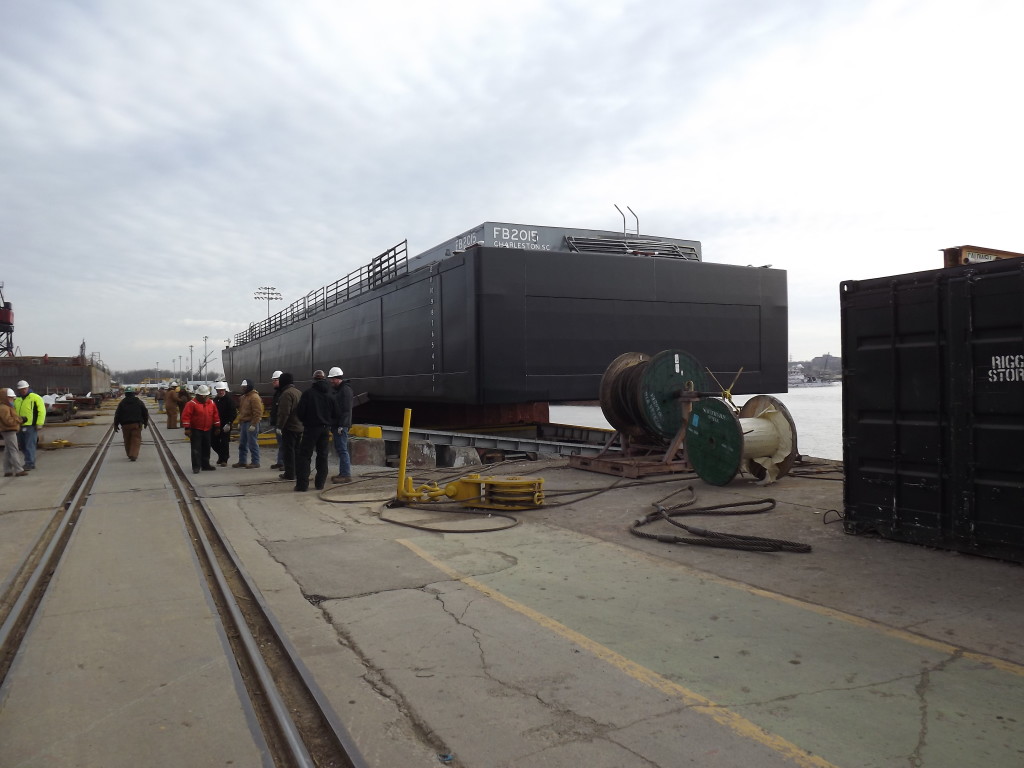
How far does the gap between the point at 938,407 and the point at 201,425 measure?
39.0 ft

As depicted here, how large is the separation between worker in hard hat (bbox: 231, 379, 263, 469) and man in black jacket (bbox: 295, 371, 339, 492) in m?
3.43

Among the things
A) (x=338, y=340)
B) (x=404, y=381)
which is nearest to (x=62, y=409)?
(x=338, y=340)

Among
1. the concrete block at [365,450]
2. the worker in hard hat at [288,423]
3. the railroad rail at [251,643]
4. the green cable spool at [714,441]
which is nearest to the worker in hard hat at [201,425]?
the worker in hard hat at [288,423]

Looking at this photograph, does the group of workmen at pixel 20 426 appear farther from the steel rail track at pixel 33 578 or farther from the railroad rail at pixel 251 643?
the railroad rail at pixel 251 643

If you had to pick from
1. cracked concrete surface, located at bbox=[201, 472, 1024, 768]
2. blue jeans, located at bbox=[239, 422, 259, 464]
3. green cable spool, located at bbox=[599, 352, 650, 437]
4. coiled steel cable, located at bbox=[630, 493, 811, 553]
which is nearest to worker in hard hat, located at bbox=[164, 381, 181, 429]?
blue jeans, located at bbox=[239, 422, 259, 464]

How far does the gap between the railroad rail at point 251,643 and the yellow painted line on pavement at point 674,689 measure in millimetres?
1509

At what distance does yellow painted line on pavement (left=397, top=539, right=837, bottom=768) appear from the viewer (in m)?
2.93

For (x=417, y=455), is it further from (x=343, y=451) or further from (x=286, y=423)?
(x=286, y=423)

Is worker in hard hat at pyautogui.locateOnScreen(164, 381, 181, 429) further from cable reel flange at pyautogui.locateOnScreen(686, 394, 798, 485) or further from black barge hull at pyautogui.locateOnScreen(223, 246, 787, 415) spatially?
cable reel flange at pyautogui.locateOnScreen(686, 394, 798, 485)

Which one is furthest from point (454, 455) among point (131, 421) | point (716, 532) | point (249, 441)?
point (716, 532)

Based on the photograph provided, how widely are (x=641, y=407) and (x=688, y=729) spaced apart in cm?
786

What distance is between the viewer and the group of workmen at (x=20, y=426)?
42.8 feet

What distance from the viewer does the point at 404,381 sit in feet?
66.5

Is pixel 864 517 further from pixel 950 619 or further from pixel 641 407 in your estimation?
pixel 641 407
